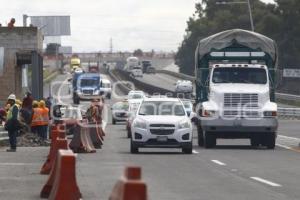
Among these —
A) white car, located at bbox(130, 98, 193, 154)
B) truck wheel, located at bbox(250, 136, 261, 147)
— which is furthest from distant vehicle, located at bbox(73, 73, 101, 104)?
white car, located at bbox(130, 98, 193, 154)

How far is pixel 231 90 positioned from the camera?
1210 inches

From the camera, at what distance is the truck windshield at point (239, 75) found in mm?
31406

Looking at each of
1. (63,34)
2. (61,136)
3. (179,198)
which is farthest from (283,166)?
(63,34)

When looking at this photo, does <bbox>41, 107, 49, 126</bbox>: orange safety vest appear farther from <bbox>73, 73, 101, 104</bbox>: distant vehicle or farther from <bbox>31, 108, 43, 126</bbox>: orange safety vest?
<bbox>73, 73, 101, 104</bbox>: distant vehicle

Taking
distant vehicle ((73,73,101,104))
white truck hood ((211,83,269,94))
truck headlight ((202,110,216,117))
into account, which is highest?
white truck hood ((211,83,269,94))

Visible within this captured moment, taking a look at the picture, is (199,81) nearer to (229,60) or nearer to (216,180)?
(229,60)

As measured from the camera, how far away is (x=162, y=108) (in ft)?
94.4

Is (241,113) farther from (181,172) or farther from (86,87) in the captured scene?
(86,87)

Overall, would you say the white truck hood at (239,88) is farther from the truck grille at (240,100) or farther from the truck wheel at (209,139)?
the truck wheel at (209,139)

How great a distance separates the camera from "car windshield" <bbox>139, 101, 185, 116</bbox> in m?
28.6

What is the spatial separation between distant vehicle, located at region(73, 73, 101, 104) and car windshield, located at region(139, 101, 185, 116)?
60.1 m

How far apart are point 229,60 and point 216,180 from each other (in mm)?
14363

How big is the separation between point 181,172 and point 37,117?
13.8m

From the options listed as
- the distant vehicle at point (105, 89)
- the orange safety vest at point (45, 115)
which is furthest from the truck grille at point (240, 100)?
the distant vehicle at point (105, 89)
